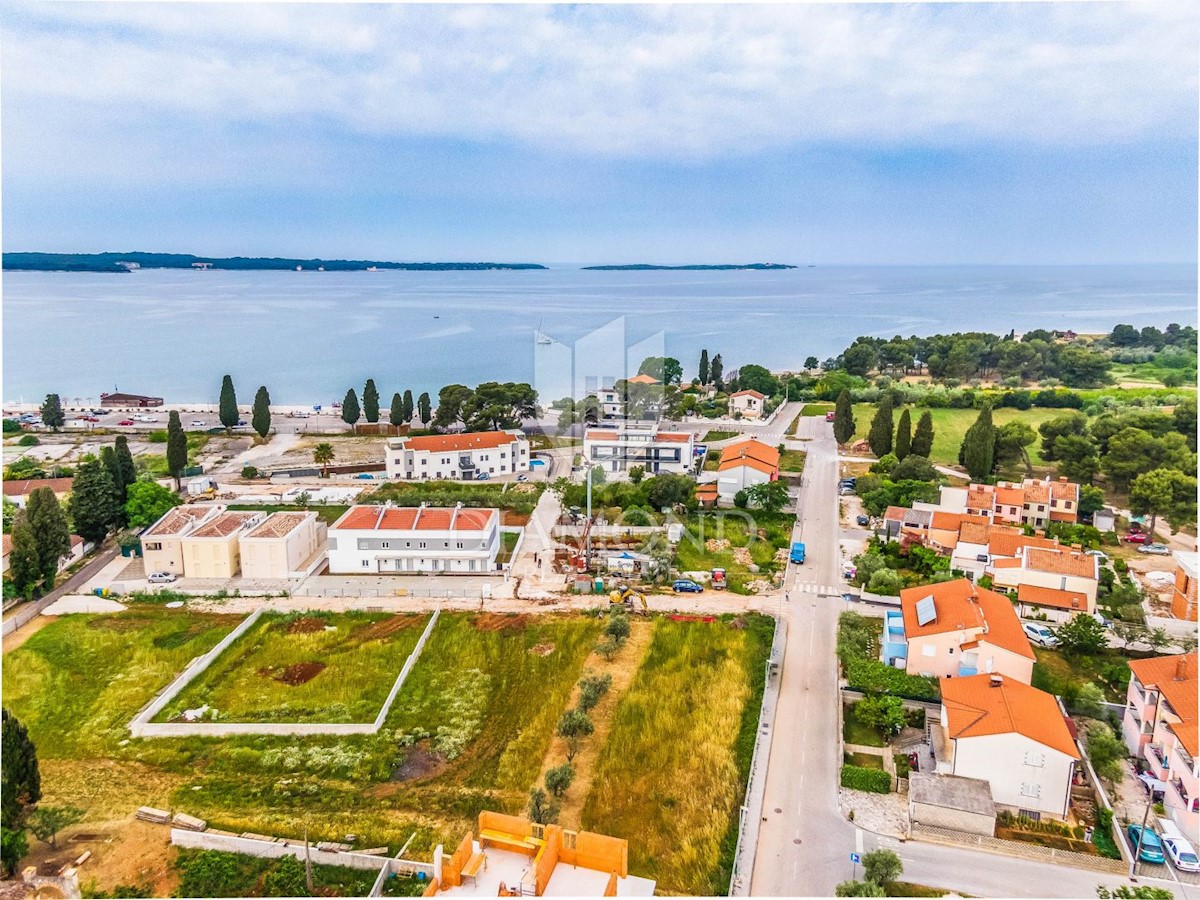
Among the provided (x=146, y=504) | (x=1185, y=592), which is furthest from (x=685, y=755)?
(x=146, y=504)

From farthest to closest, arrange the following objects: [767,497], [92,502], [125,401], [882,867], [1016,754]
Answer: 1. [125,401]
2. [767,497]
3. [92,502]
4. [1016,754]
5. [882,867]

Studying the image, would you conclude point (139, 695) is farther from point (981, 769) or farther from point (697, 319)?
point (697, 319)

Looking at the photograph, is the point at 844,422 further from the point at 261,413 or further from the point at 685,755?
the point at 261,413

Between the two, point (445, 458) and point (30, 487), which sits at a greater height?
point (445, 458)

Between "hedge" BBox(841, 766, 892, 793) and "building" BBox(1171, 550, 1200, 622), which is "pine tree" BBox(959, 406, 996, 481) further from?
"hedge" BBox(841, 766, 892, 793)

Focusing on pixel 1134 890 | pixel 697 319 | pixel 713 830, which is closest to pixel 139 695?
pixel 713 830

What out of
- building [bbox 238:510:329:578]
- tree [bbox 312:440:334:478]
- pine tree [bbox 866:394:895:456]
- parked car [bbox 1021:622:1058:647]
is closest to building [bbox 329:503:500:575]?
building [bbox 238:510:329:578]
